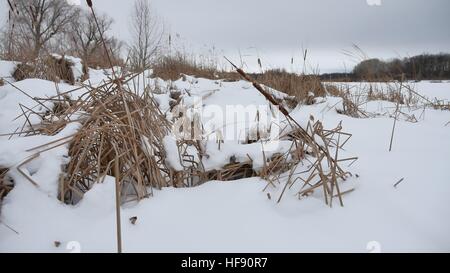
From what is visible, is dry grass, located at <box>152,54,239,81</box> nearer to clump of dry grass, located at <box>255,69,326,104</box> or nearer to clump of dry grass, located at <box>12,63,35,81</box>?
clump of dry grass, located at <box>255,69,326,104</box>

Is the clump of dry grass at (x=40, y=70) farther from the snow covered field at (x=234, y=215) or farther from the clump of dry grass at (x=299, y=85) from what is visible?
the clump of dry grass at (x=299, y=85)

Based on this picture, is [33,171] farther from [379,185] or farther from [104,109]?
[379,185]

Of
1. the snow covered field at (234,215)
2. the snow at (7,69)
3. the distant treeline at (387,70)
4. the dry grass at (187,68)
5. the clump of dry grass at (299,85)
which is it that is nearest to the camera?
the snow covered field at (234,215)

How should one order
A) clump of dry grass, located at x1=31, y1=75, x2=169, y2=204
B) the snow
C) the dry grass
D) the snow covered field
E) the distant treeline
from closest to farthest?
1. the snow covered field
2. clump of dry grass, located at x1=31, y1=75, x2=169, y2=204
3. the snow
4. the distant treeline
5. the dry grass

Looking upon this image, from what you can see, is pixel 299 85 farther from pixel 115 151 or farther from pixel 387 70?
pixel 115 151

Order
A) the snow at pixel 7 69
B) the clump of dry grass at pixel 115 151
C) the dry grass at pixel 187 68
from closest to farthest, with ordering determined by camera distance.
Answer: the clump of dry grass at pixel 115 151 < the snow at pixel 7 69 < the dry grass at pixel 187 68

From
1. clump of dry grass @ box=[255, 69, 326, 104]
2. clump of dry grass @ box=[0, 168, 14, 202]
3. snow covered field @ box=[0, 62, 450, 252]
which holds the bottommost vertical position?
snow covered field @ box=[0, 62, 450, 252]

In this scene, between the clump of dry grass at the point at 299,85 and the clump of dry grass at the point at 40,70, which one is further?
the clump of dry grass at the point at 299,85

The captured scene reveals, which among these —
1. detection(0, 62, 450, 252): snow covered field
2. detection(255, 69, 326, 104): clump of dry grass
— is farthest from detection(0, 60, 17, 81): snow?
detection(255, 69, 326, 104): clump of dry grass

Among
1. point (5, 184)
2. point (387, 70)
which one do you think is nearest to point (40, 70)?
point (5, 184)

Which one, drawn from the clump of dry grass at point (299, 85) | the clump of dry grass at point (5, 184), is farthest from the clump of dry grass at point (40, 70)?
the clump of dry grass at point (299, 85)

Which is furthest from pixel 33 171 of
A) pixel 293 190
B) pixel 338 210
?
pixel 338 210
